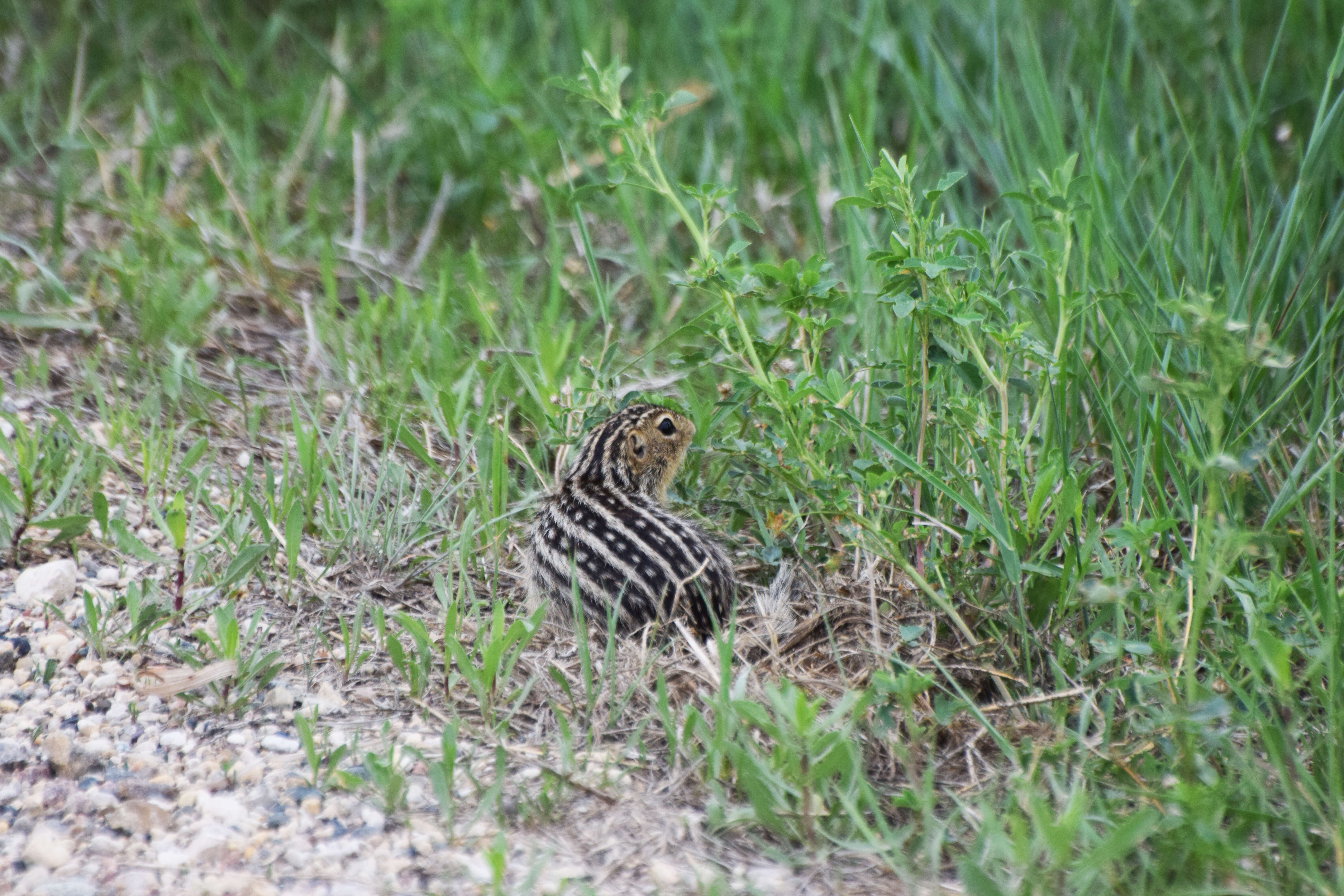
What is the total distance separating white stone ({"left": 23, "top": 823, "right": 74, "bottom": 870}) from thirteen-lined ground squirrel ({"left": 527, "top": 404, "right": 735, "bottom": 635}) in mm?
1423

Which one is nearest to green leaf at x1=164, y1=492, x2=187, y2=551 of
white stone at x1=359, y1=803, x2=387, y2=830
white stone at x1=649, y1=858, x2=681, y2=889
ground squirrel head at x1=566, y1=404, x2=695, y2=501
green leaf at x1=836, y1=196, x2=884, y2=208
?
white stone at x1=359, y1=803, x2=387, y2=830

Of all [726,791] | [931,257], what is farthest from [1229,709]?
[931,257]

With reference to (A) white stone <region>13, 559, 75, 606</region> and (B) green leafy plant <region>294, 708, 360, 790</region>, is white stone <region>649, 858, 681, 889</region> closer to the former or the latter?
(B) green leafy plant <region>294, 708, 360, 790</region>

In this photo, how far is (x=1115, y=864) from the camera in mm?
2830

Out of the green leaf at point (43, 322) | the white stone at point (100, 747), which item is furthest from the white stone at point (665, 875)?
the green leaf at point (43, 322)

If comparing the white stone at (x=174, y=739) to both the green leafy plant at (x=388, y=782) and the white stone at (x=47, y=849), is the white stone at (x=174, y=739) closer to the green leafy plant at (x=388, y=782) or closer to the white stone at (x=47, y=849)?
the white stone at (x=47, y=849)

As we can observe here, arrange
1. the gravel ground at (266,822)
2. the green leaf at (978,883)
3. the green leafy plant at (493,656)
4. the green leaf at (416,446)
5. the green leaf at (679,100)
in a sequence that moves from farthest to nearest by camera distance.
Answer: the green leaf at (416,446) < the green leaf at (679,100) < the green leafy plant at (493,656) < the gravel ground at (266,822) < the green leaf at (978,883)

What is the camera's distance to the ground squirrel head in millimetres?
4418

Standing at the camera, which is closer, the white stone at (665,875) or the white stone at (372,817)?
the white stone at (665,875)

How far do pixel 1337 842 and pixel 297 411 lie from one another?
12.5 ft

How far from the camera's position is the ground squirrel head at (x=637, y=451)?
4418mm

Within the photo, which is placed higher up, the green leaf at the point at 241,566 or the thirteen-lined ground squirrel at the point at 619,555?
the green leaf at the point at 241,566

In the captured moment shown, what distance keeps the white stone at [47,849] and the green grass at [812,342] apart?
71cm

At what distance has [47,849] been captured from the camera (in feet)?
9.20
